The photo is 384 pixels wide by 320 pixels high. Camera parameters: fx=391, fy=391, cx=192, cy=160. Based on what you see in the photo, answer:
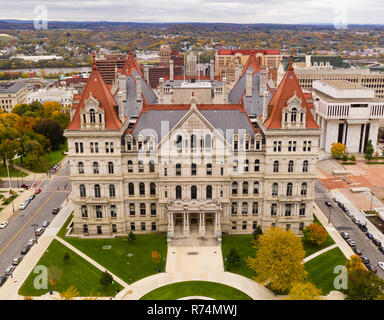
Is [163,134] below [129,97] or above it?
below

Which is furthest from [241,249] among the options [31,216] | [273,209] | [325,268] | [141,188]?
[31,216]

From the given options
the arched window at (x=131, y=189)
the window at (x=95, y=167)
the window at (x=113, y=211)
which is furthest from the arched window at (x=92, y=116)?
the window at (x=113, y=211)

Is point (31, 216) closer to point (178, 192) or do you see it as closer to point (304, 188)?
point (178, 192)

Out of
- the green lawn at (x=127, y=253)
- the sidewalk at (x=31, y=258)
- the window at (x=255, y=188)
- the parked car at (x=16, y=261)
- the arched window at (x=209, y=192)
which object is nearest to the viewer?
the sidewalk at (x=31, y=258)

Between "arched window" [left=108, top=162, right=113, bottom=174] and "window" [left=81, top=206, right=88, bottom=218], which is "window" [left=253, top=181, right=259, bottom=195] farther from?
"window" [left=81, top=206, right=88, bottom=218]

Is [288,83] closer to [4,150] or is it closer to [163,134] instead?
[163,134]

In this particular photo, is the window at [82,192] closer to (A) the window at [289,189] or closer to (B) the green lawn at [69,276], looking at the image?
(B) the green lawn at [69,276]
